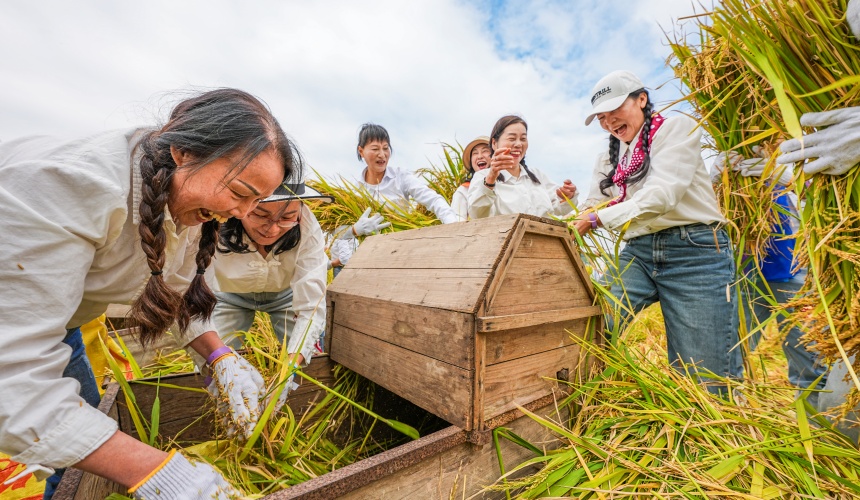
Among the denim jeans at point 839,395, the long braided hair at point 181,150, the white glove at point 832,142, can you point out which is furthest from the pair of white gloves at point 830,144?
the long braided hair at point 181,150

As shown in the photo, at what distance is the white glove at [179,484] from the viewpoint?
908mm

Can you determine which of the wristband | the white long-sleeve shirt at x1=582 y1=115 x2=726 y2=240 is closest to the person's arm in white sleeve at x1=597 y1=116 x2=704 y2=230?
the white long-sleeve shirt at x1=582 y1=115 x2=726 y2=240

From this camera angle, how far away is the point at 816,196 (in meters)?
1.07

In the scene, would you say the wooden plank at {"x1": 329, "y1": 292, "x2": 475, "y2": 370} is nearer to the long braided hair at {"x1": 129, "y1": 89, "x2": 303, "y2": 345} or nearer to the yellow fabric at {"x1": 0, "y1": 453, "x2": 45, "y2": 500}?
the long braided hair at {"x1": 129, "y1": 89, "x2": 303, "y2": 345}

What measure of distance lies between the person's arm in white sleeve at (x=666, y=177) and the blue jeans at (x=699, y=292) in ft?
0.72

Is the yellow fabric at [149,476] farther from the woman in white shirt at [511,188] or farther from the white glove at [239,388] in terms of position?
the woman in white shirt at [511,188]

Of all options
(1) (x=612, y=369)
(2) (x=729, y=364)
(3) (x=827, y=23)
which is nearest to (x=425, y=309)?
(1) (x=612, y=369)

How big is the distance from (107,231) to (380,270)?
105cm

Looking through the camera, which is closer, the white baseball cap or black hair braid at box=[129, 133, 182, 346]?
black hair braid at box=[129, 133, 182, 346]

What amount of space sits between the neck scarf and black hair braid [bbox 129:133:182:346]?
2.03 m

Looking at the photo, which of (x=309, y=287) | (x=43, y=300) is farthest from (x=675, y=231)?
(x=43, y=300)

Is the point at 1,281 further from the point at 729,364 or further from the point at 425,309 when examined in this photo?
the point at 729,364

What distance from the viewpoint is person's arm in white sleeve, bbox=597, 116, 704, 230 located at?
183 cm

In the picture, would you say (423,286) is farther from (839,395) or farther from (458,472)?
(839,395)
